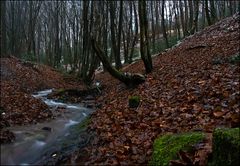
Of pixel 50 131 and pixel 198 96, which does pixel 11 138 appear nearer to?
pixel 50 131

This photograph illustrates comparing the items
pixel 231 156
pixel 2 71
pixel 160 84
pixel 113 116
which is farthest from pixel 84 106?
pixel 231 156

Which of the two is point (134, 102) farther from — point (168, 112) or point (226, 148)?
point (226, 148)

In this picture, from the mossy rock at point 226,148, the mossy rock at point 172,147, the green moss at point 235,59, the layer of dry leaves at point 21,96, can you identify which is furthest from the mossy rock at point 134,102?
the mossy rock at point 226,148

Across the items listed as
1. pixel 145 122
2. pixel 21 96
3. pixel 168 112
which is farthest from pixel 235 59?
pixel 21 96

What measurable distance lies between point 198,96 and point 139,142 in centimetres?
225

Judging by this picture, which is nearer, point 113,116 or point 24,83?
point 113,116

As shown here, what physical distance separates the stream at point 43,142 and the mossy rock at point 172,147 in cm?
213

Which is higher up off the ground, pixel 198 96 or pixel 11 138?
pixel 198 96

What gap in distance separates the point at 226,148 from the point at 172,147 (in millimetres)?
1320

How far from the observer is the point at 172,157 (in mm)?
4719

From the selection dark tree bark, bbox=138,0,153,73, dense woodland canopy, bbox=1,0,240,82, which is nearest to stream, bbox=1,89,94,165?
dark tree bark, bbox=138,0,153,73

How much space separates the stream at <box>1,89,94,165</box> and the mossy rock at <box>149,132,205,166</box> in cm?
213

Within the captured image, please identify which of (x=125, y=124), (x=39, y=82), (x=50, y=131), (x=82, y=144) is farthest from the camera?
(x=39, y=82)

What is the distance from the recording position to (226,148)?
3.76 metres
